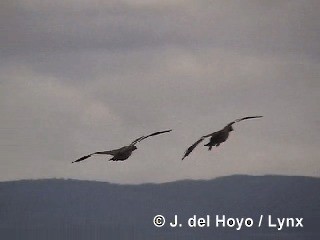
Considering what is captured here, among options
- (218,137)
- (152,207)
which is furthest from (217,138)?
(152,207)

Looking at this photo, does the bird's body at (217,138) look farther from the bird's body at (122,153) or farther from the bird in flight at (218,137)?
the bird's body at (122,153)

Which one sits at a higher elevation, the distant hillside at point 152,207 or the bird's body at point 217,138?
the bird's body at point 217,138

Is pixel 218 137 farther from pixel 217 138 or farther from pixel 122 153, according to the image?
pixel 122 153

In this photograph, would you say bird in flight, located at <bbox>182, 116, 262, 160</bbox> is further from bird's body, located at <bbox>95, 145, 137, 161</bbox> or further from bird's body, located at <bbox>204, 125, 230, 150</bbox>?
bird's body, located at <bbox>95, 145, 137, 161</bbox>

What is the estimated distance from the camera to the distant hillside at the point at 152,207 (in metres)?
3.74

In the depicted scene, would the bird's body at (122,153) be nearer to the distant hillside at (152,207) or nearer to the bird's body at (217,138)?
the distant hillside at (152,207)

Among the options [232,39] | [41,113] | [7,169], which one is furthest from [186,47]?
[7,169]

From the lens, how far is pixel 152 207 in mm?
3766

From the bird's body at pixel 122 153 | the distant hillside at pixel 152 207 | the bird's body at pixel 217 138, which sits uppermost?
the bird's body at pixel 217 138

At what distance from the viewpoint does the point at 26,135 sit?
150 inches

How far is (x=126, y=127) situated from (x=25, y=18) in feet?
2.40

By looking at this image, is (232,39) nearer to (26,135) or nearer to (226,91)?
(226,91)

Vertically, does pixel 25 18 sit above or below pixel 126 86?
above

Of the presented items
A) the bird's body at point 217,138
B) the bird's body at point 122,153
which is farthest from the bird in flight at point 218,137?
the bird's body at point 122,153
